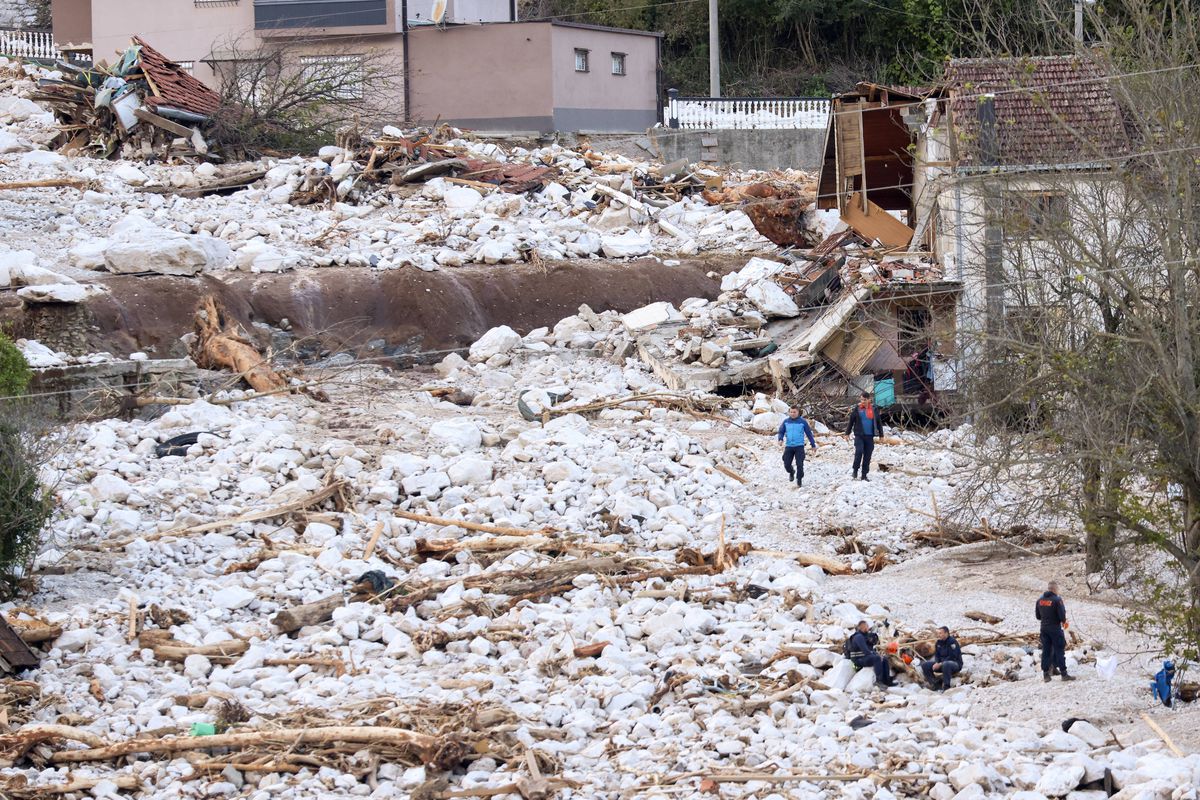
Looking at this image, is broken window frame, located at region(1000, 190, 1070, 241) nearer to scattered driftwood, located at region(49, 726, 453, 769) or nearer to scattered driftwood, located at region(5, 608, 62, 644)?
scattered driftwood, located at region(49, 726, 453, 769)

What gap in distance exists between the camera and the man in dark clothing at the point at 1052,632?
855cm

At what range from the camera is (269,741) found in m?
8.02

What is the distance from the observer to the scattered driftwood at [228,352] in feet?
54.6

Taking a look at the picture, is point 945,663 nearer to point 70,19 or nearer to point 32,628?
point 32,628

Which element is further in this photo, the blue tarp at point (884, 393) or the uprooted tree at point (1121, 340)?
the blue tarp at point (884, 393)

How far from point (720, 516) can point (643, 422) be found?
3667 millimetres

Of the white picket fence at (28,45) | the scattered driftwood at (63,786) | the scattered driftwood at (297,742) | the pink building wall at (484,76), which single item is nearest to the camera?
the scattered driftwood at (63,786)

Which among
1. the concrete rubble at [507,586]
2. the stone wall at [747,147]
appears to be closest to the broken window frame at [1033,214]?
the concrete rubble at [507,586]

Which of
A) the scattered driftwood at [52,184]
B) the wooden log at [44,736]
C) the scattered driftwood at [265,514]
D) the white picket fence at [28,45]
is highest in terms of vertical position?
the white picket fence at [28,45]

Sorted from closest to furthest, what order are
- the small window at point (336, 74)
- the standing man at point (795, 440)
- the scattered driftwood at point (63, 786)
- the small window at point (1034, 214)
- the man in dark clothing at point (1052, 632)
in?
the scattered driftwood at point (63, 786), the man in dark clothing at point (1052, 632), the small window at point (1034, 214), the standing man at point (795, 440), the small window at point (336, 74)

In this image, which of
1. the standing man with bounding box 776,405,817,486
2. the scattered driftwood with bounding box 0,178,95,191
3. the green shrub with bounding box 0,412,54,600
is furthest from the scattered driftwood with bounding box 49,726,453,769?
the scattered driftwood with bounding box 0,178,95,191

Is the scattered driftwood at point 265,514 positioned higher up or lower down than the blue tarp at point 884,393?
lower down

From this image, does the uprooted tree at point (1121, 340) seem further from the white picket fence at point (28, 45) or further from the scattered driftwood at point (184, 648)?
the white picket fence at point (28, 45)

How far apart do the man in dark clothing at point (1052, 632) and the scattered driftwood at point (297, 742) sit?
3.85 meters
